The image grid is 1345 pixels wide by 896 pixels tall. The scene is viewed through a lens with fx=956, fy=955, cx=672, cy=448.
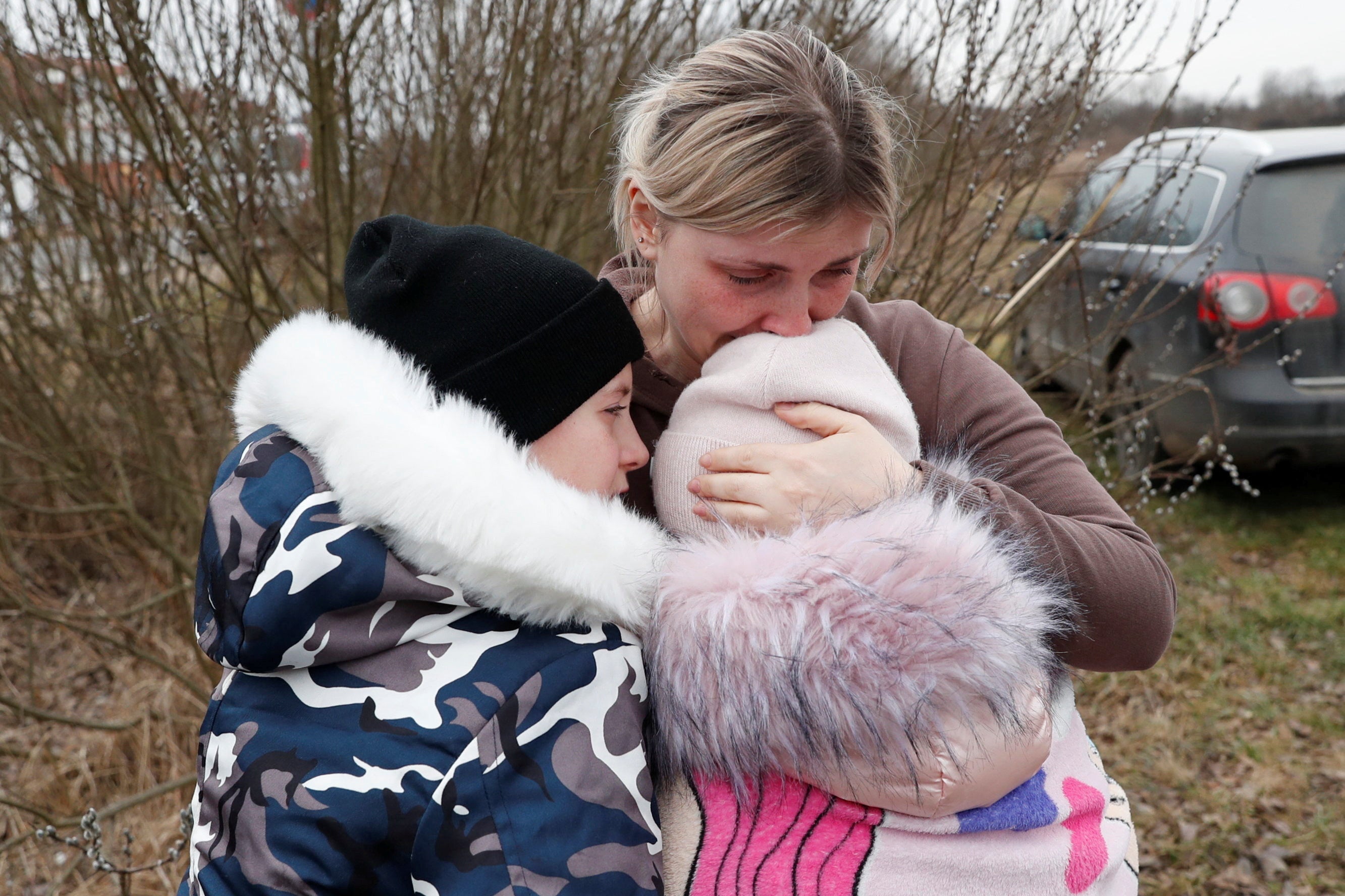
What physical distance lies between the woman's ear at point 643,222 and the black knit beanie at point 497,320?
0.24 metres

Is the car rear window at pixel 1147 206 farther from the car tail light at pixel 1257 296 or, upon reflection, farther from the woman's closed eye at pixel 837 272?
the woman's closed eye at pixel 837 272

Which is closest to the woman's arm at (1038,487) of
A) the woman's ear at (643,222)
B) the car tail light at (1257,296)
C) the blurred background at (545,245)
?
the woman's ear at (643,222)

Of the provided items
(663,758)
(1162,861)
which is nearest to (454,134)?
(663,758)

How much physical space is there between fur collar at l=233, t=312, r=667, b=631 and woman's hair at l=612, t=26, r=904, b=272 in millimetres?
482

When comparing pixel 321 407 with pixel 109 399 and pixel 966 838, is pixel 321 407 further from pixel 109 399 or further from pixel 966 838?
pixel 109 399

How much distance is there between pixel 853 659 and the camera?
113cm

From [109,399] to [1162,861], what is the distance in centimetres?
423

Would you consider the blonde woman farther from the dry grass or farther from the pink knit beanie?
the dry grass

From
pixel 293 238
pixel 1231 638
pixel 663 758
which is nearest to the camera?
pixel 663 758

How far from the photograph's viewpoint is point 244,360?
3.89 meters

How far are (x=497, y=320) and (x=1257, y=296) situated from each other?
407 cm

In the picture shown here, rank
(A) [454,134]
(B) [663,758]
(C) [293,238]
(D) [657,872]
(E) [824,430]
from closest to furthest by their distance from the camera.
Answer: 1. (D) [657,872]
2. (B) [663,758]
3. (E) [824,430]
4. (C) [293,238]
5. (A) [454,134]

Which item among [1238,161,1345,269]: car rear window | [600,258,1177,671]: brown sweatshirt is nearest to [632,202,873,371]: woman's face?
[600,258,1177,671]: brown sweatshirt

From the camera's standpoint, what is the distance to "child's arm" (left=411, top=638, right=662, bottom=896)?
105 cm
